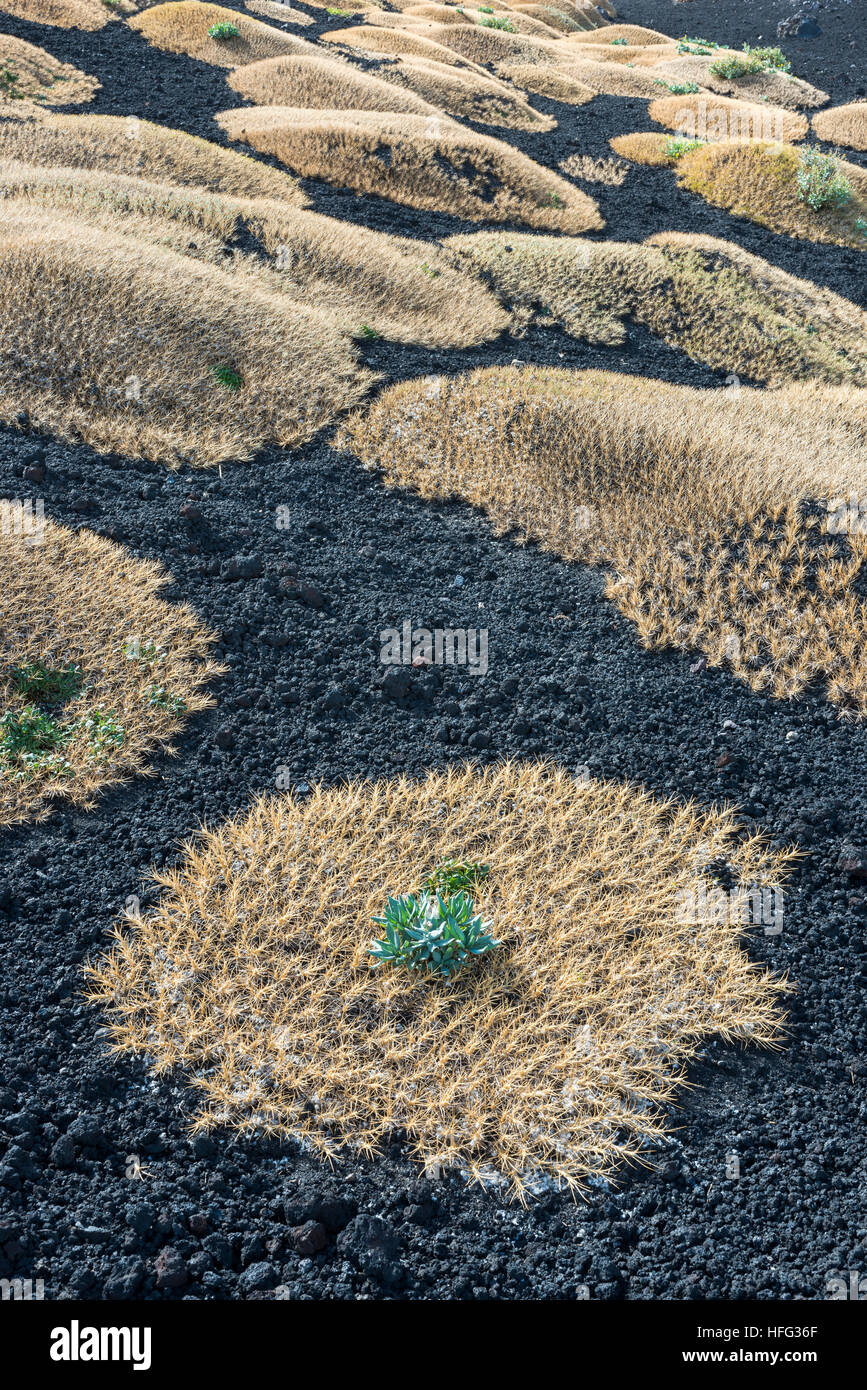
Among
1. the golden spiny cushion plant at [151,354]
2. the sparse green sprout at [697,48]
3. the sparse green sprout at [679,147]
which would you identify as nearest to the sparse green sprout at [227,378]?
the golden spiny cushion plant at [151,354]

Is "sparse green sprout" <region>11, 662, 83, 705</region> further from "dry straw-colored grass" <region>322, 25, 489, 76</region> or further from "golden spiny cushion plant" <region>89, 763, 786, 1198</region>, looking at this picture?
"dry straw-colored grass" <region>322, 25, 489, 76</region>

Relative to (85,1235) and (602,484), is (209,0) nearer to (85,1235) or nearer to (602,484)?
(602,484)

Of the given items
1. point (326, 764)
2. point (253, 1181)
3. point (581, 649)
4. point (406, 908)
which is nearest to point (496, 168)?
point (581, 649)

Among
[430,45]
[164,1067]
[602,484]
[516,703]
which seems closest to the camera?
[164,1067]

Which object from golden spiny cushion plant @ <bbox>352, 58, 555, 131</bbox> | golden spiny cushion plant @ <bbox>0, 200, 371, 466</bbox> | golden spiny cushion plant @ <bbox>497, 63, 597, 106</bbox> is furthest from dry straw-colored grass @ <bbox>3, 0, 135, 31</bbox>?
golden spiny cushion plant @ <bbox>0, 200, 371, 466</bbox>

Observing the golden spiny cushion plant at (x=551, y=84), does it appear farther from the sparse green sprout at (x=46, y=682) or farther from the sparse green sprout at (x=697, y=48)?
the sparse green sprout at (x=46, y=682)
